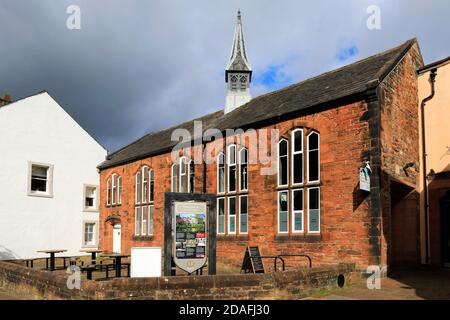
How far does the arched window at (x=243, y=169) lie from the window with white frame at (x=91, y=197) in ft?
47.0

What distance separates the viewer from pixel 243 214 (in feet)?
62.3

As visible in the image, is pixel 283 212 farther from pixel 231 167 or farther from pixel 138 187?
pixel 138 187

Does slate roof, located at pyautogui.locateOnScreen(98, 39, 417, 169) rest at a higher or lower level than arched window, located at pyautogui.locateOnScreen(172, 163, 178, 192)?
higher

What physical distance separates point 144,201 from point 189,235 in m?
14.7

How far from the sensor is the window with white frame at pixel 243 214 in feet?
61.8

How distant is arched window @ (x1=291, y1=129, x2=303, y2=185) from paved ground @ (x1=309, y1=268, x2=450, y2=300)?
464 centimetres

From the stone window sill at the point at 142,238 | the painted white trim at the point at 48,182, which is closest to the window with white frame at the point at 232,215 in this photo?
the stone window sill at the point at 142,238

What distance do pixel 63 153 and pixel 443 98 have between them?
21.6 m

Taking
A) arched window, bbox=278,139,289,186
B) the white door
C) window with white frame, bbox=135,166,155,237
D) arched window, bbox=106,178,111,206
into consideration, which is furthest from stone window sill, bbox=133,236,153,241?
arched window, bbox=278,139,289,186

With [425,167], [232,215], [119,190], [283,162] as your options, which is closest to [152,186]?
[119,190]

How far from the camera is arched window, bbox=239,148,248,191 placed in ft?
62.7

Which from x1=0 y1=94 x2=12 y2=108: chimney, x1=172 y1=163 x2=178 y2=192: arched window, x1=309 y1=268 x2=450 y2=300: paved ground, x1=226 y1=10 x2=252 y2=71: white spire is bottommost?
x1=309 y1=268 x2=450 y2=300: paved ground

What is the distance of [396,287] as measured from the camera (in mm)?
12492

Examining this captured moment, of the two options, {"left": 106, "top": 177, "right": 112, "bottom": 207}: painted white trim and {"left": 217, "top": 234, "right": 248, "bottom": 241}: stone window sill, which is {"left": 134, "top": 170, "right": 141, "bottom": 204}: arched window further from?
{"left": 217, "top": 234, "right": 248, "bottom": 241}: stone window sill
